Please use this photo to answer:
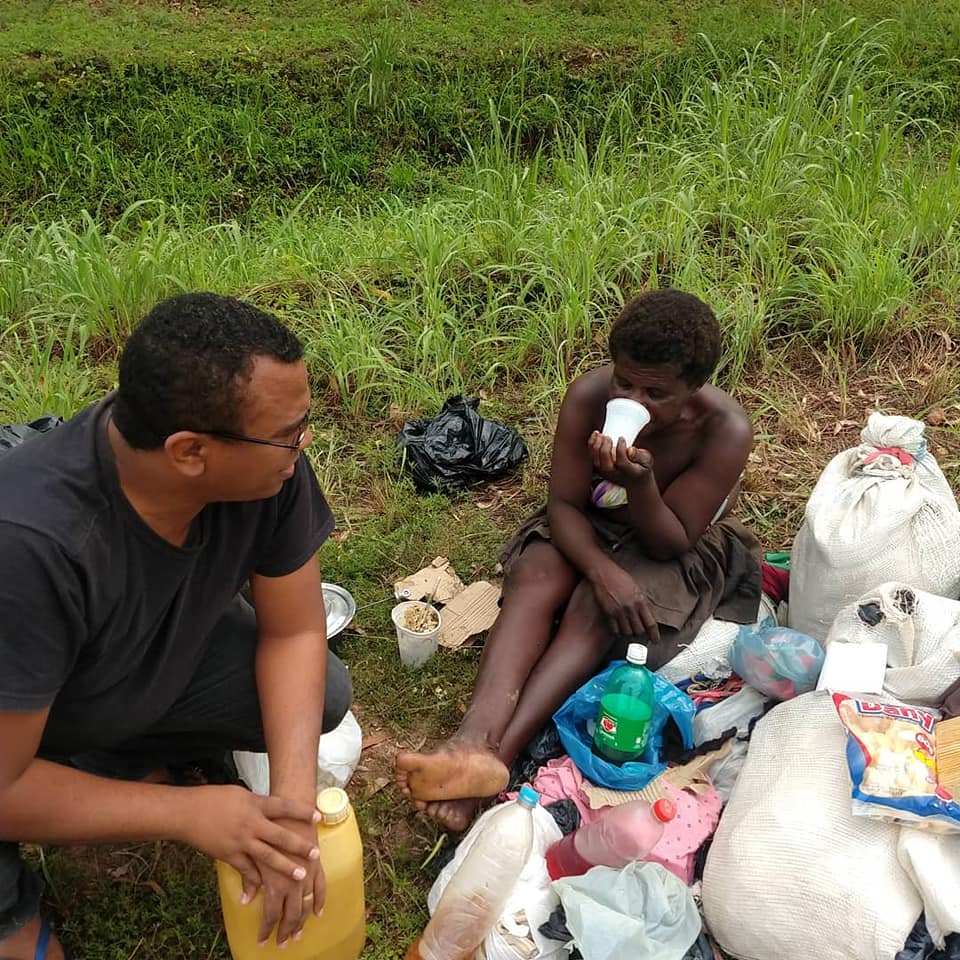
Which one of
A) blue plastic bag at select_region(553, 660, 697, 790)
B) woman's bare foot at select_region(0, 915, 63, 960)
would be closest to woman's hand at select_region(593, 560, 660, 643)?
blue plastic bag at select_region(553, 660, 697, 790)

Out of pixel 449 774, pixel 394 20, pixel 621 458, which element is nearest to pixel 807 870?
pixel 449 774

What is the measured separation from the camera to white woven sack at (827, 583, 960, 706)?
2223 mm

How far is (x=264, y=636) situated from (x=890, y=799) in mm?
1421

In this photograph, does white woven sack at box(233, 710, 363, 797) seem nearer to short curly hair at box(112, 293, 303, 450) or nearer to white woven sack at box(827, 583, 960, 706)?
short curly hair at box(112, 293, 303, 450)

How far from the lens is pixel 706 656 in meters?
2.60

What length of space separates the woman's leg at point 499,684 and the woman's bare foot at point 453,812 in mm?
13

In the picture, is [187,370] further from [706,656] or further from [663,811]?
[706,656]

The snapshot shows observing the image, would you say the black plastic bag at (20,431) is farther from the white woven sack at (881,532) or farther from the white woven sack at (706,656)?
the white woven sack at (881,532)

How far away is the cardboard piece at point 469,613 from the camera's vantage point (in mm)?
2838

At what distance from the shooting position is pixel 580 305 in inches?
151

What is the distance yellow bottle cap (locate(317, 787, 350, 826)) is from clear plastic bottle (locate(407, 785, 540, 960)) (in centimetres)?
37

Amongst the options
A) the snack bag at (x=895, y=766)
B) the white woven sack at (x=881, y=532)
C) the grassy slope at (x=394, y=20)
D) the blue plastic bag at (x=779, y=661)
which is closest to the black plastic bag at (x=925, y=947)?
the snack bag at (x=895, y=766)

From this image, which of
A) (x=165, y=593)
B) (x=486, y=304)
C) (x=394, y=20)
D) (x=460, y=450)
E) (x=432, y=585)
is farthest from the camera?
(x=394, y=20)

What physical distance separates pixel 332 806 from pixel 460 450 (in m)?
1.88
